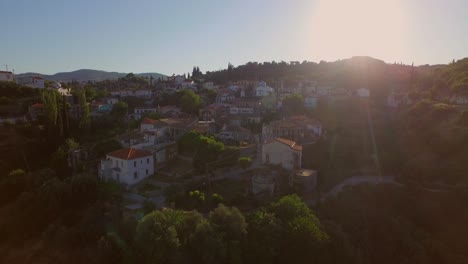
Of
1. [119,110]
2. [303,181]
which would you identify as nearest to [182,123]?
[119,110]

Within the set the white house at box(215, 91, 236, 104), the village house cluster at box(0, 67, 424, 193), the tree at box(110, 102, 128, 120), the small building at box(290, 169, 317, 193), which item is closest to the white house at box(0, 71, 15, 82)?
the village house cluster at box(0, 67, 424, 193)

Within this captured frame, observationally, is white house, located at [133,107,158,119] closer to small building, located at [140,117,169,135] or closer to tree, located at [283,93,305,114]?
small building, located at [140,117,169,135]

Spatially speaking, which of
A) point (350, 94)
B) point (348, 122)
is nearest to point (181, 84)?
point (350, 94)

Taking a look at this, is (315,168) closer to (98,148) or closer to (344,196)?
(344,196)

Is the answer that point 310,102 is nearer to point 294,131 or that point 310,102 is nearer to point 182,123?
point 294,131

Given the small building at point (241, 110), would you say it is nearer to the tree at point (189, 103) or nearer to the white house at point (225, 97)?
the tree at point (189, 103)

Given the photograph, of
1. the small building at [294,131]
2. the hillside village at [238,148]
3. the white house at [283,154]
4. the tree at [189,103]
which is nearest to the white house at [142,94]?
the hillside village at [238,148]
